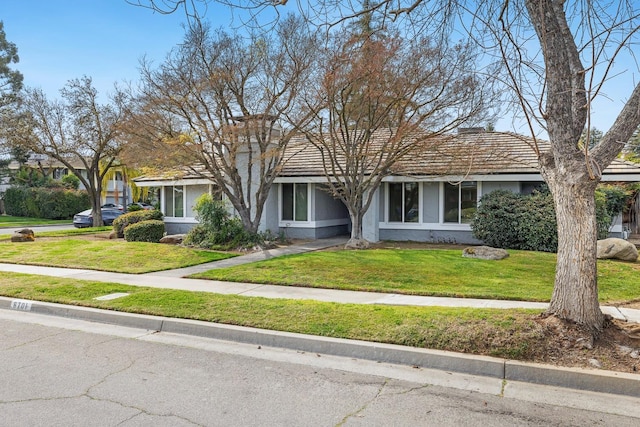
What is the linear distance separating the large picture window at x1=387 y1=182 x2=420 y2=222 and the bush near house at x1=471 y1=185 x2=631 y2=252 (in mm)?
2758

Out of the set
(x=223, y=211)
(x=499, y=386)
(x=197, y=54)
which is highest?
(x=197, y=54)

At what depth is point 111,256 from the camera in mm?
14547

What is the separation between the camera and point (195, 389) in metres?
5.00

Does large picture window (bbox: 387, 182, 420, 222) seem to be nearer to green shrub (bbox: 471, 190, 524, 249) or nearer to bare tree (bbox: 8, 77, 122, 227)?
green shrub (bbox: 471, 190, 524, 249)

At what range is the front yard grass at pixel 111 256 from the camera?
13195 millimetres

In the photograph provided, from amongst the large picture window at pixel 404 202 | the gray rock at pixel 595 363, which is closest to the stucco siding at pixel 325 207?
the large picture window at pixel 404 202

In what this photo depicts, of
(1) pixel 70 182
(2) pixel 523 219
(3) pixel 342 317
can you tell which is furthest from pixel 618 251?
(1) pixel 70 182

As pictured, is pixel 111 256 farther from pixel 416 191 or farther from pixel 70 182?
pixel 70 182

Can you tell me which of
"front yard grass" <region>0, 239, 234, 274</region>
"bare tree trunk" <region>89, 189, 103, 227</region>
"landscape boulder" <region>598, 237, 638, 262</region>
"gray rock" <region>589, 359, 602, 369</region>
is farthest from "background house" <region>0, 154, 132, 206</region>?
"gray rock" <region>589, 359, 602, 369</region>

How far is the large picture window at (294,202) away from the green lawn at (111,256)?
511cm

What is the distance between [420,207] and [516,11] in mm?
11265

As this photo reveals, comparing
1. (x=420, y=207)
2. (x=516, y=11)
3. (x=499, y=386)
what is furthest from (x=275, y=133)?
(x=499, y=386)

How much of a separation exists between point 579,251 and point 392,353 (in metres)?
2.61

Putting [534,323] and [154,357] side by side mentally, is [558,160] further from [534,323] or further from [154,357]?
[154,357]
